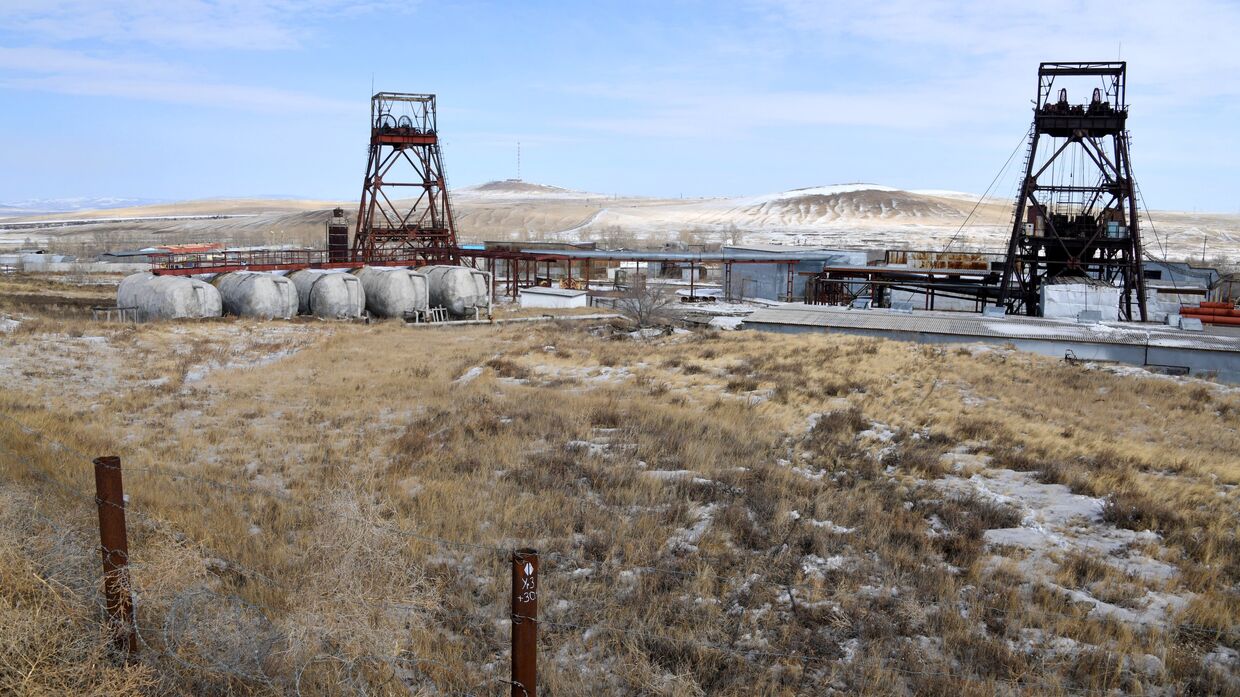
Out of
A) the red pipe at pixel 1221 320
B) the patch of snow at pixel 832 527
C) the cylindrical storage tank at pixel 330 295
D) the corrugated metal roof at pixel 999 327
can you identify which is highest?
the cylindrical storage tank at pixel 330 295

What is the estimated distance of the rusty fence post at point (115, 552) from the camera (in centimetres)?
522

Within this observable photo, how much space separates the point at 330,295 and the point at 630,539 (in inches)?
1155

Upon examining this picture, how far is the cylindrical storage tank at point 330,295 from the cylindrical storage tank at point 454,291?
3286 mm

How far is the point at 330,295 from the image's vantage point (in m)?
35.1

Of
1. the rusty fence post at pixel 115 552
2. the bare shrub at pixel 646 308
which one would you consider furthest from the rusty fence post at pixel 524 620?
the bare shrub at pixel 646 308

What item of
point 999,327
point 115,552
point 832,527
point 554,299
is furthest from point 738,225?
point 115,552

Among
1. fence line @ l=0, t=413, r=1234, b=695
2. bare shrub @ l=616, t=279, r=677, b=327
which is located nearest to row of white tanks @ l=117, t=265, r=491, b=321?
bare shrub @ l=616, t=279, r=677, b=327

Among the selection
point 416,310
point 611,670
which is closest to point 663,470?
point 611,670

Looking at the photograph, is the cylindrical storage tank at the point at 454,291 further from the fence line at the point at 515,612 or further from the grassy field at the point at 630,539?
the fence line at the point at 515,612

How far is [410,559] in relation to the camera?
309 inches

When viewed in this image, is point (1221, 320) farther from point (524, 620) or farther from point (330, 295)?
point (524, 620)

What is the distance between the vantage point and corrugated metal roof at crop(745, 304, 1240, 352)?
26.1 meters

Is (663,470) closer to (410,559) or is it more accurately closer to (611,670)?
(410,559)

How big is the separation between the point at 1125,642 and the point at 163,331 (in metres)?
27.9
